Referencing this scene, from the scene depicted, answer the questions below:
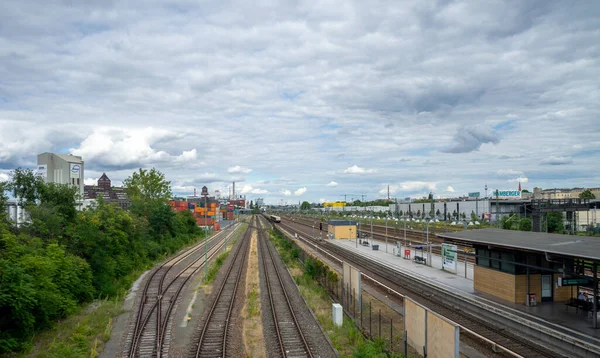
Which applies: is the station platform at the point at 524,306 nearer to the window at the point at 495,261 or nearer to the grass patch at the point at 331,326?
the window at the point at 495,261

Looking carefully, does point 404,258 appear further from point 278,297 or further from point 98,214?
point 98,214

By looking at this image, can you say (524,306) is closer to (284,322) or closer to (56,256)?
(284,322)

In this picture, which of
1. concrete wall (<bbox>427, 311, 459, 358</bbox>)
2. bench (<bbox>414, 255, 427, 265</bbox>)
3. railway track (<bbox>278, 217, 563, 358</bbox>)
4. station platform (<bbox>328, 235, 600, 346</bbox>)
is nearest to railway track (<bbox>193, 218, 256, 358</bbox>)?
concrete wall (<bbox>427, 311, 459, 358</bbox>)

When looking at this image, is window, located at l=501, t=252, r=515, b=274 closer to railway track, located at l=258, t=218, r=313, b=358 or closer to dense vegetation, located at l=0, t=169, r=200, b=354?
railway track, located at l=258, t=218, r=313, b=358

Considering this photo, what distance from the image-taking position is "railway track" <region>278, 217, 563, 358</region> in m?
14.8

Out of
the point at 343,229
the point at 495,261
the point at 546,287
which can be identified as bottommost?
the point at 343,229

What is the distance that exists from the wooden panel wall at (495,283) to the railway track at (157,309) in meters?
15.1

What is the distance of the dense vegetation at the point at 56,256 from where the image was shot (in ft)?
51.1

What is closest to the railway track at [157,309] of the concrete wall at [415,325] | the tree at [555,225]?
the concrete wall at [415,325]

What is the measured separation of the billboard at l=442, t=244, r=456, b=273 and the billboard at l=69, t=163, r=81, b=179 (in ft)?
174

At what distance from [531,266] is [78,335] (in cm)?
1835

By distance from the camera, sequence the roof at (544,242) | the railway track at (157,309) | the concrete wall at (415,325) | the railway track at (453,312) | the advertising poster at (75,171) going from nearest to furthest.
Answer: the concrete wall at (415,325)
the railway track at (453,312)
the roof at (544,242)
the railway track at (157,309)
the advertising poster at (75,171)

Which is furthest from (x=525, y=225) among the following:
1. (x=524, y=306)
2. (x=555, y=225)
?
(x=524, y=306)

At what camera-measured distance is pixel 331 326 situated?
58.1ft
